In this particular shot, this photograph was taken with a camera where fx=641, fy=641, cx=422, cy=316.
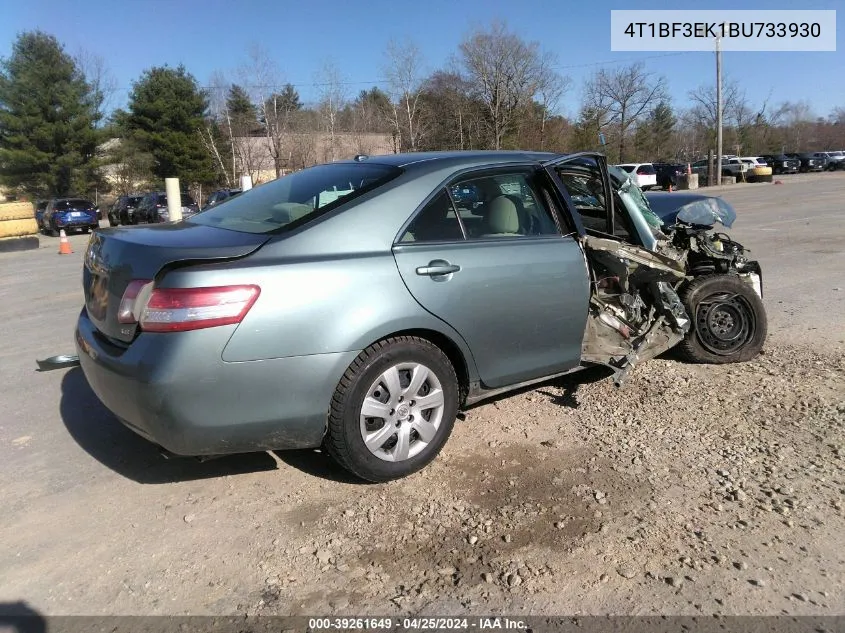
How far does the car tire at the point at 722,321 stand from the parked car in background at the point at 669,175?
38665 mm

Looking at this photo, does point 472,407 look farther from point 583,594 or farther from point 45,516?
point 45,516

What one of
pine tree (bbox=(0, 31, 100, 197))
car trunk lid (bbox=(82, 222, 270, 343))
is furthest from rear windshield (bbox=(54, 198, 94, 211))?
car trunk lid (bbox=(82, 222, 270, 343))

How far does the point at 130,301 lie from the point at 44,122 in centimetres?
4346

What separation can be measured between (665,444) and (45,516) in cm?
341

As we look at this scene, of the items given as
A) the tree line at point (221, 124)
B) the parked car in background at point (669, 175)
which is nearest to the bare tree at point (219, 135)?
the tree line at point (221, 124)

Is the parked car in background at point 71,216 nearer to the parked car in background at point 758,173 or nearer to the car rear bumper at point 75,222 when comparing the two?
the car rear bumper at point 75,222

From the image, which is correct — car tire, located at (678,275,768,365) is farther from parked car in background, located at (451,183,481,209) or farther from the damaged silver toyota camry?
parked car in background, located at (451,183,481,209)

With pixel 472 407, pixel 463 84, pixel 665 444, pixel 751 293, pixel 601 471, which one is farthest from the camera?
pixel 463 84

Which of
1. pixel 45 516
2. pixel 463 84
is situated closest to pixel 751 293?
pixel 45 516

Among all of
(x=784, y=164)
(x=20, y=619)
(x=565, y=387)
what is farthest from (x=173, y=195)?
(x=784, y=164)

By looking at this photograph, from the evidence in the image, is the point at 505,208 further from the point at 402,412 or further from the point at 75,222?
the point at 75,222

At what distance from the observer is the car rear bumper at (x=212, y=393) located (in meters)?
2.80

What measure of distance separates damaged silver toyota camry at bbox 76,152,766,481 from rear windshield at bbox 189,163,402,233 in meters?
0.02

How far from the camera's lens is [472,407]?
447 centimetres
